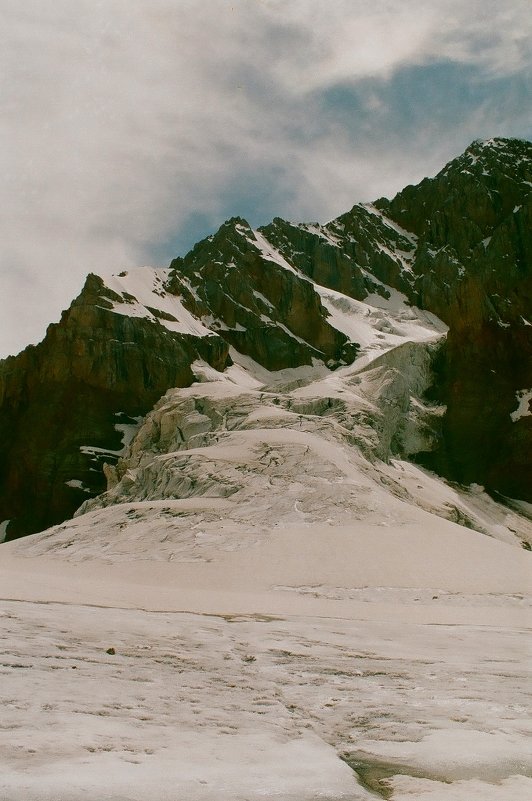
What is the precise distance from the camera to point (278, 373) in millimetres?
91000

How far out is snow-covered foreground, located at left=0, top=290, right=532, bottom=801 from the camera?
523 cm

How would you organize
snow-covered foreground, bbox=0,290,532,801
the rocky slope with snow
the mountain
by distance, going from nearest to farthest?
snow-covered foreground, bbox=0,290,532,801
the rocky slope with snow
the mountain

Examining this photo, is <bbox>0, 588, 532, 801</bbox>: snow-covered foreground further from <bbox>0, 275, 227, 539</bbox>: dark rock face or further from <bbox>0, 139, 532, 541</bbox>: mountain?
<bbox>0, 275, 227, 539</bbox>: dark rock face

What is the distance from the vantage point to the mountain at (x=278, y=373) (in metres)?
50.4

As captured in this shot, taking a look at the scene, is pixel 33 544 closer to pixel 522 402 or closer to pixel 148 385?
pixel 148 385

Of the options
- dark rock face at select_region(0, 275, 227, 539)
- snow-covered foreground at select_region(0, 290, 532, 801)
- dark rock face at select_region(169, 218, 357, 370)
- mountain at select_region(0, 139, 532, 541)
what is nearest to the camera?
snow-covered foreground at select_region(0, 290, 532, 801)

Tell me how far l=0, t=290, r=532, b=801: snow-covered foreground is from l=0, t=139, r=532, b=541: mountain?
4313mm

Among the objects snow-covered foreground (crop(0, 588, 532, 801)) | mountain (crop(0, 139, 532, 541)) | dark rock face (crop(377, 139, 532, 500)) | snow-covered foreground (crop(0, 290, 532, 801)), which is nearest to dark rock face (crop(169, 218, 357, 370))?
mountain (crop(0, 139, 532, 541))

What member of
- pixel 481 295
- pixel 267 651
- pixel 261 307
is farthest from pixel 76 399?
pixel 267 651

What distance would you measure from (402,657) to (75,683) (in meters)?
5.07

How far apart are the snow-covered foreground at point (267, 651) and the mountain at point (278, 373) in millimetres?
4313

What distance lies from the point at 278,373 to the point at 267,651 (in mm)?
81140

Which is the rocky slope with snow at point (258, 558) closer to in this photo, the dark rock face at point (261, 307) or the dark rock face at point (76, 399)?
the dark rock face at point (76, 399)

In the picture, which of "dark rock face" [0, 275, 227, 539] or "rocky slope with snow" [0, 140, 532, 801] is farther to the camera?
"dark rock face" [0, 275, 227, 539]
